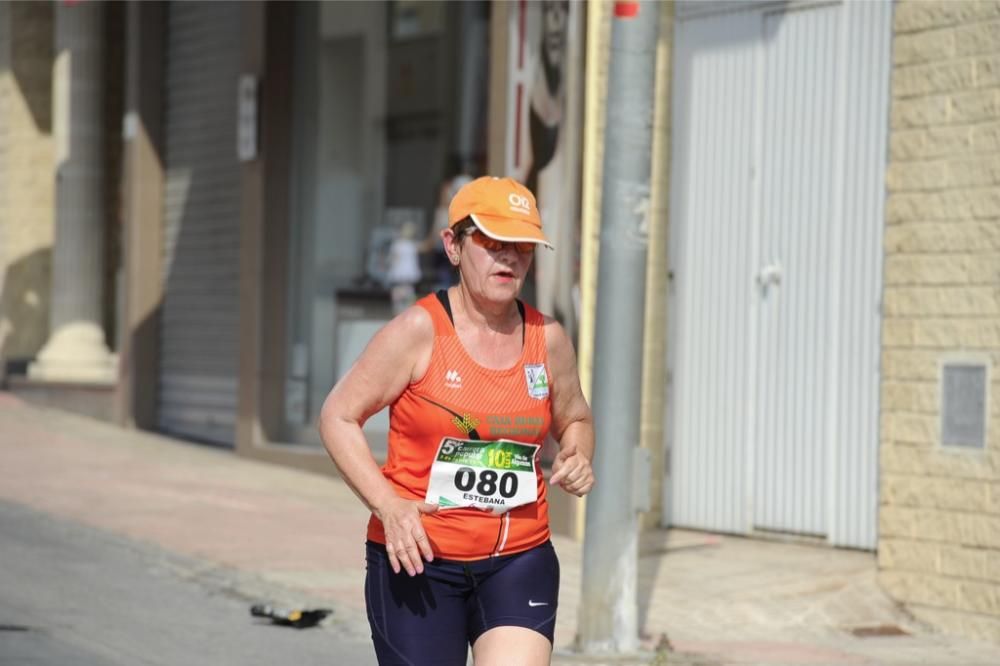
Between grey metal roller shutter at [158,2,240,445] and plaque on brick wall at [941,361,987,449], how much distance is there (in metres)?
7.78

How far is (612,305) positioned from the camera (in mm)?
8148

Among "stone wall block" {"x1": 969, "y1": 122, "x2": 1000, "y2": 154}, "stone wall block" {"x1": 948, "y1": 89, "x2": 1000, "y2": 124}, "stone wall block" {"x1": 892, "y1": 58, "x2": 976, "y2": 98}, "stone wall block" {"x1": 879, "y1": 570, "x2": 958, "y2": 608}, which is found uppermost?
"stone wall block" {"x1": 892, "y1": 58, "x2": 976, "y2": 98}

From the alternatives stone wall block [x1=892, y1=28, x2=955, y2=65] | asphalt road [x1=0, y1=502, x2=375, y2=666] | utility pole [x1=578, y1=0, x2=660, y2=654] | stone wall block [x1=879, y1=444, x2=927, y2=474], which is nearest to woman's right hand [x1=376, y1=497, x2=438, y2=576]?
asphalt road [x1=0, y1=502, x2=375, y2=666]

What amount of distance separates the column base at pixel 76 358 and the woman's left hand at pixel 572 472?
13131mm

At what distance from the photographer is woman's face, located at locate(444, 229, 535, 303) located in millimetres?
4699

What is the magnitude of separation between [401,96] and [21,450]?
411cm

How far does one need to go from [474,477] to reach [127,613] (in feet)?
14.7

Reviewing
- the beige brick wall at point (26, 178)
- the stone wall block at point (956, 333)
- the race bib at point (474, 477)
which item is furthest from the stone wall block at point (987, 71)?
the beige brick wall at point (26, 178)

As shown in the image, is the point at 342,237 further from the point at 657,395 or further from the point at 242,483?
the point at 657,395

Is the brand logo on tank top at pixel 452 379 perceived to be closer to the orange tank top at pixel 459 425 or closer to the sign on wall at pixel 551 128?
the orange tank top at pixel 459 425

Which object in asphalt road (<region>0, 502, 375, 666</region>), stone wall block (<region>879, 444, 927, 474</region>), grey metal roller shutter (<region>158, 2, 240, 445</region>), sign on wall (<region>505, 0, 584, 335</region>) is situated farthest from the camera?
grey metal roller shutter (<region>158, 2, 240, 445</region>)

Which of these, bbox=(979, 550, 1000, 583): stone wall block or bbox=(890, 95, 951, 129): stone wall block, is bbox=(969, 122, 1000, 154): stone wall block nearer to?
bbox=(890, 95, 951, 129): stone wall block

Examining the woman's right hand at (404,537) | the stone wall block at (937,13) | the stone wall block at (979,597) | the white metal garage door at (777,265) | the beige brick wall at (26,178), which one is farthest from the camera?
the beige brick wall at (26,178)

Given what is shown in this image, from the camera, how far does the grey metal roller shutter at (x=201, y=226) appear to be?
15945mm
